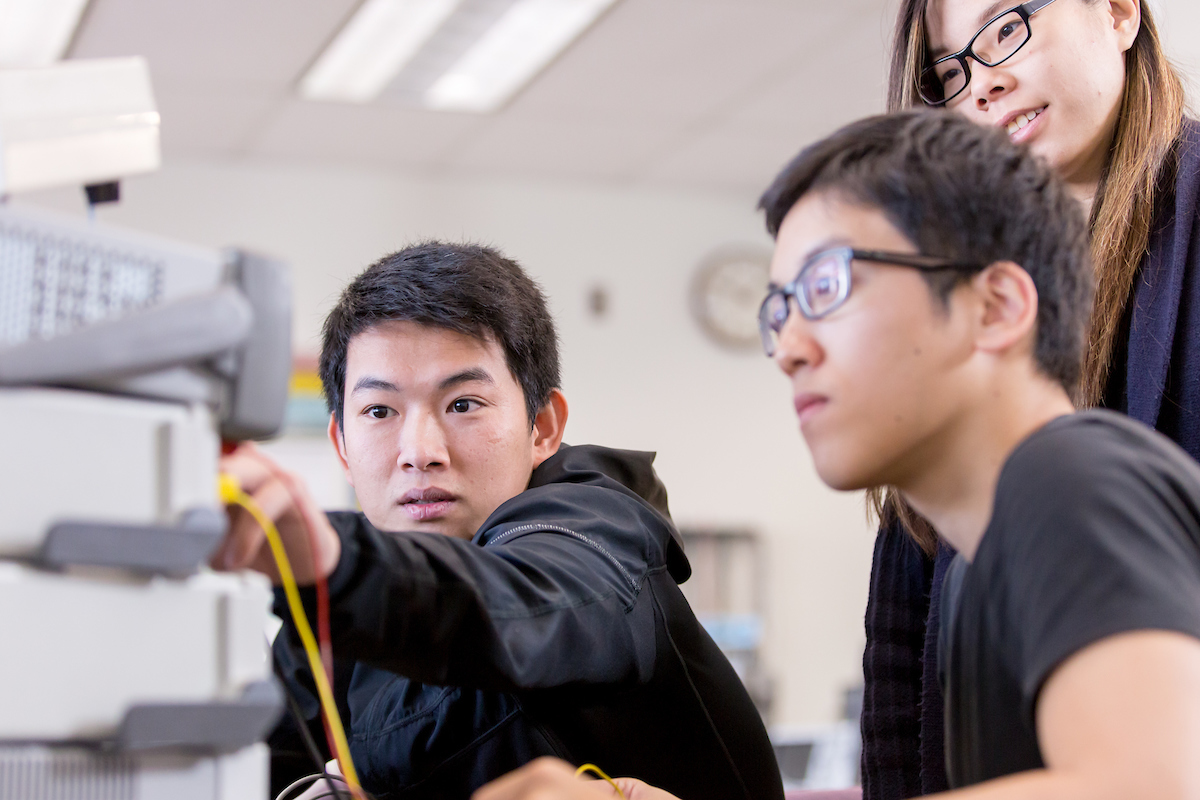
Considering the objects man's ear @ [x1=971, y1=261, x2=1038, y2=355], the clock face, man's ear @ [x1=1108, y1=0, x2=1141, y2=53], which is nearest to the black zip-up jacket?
man's ear @ [x1=971, y1=261, x2=1038, y2=355]

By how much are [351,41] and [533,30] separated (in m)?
0.56

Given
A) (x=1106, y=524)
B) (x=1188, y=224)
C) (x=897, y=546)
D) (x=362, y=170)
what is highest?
(x=362, y=170)

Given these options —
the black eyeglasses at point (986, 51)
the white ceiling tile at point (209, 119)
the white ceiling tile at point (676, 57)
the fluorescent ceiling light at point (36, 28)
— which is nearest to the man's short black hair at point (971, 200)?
the black eyeglasses at point (986, 51)

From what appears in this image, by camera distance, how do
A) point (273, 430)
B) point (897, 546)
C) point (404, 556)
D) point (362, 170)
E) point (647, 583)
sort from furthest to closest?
point (362, 170)
point (897, 546)
point (647, 583)
point (404, 556)
point (273, 430)

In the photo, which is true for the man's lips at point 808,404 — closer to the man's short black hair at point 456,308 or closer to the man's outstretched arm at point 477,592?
the man's outstretched arm at point 477,592

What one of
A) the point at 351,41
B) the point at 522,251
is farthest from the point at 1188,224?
the point at 522,251

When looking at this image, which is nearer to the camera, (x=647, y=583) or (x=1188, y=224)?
(x=647, y=583)

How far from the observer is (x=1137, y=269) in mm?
1424

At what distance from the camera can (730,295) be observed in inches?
205

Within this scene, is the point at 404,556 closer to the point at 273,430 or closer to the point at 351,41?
the point at 273,430

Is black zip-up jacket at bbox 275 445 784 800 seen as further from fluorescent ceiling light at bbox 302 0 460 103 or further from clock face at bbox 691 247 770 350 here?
clock face at bbox 691 247 770 350

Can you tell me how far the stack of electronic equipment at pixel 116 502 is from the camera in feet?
2.21

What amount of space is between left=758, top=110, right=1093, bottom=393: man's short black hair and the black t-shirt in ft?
0.44

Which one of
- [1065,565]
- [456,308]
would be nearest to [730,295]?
[456,308]
